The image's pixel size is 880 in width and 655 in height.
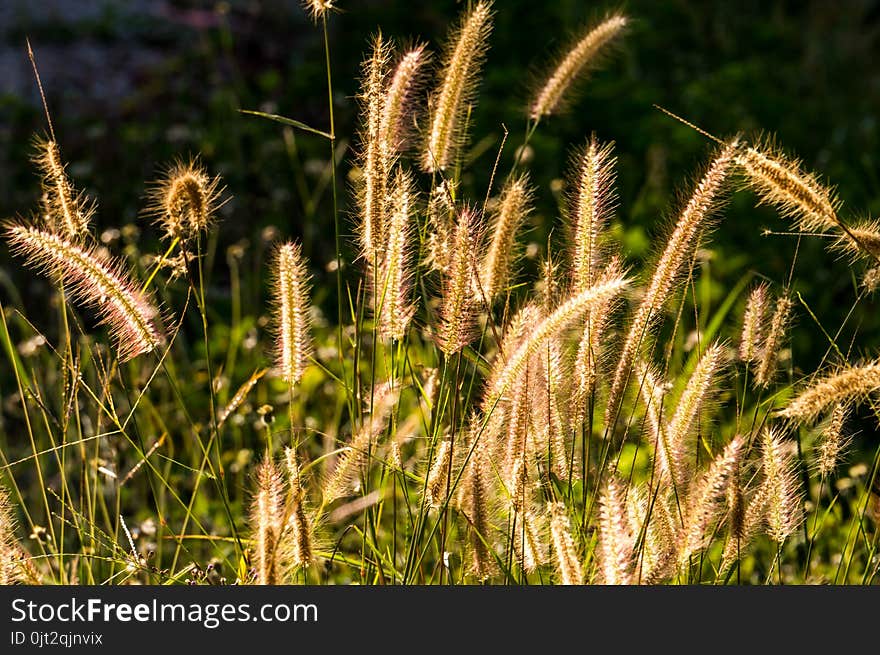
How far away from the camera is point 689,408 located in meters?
1.83

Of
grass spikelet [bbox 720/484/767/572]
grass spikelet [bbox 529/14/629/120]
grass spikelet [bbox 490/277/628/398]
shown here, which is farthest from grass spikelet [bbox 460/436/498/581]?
grass spikelet [bbox 529/14/629/120]

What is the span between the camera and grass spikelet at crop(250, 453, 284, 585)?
1.54m

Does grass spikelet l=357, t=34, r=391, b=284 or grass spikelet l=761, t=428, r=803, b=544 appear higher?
grass spikelet l=357, t=34, r=391, b=284

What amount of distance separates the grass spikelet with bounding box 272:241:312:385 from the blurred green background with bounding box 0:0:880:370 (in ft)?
7.32

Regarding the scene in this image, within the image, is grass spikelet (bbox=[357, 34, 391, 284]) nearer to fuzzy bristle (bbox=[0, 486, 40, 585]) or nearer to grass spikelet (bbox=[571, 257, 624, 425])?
grass spikelet (bbox=[571, 257, 624, 425])

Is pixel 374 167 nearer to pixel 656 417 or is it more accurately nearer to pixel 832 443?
pixel 656 417

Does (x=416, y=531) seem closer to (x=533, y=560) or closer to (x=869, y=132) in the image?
(x=533, y=560)

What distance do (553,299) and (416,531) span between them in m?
0.44

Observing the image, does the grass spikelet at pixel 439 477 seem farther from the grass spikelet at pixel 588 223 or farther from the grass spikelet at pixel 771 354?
the grass spikelet at pixel 771 354

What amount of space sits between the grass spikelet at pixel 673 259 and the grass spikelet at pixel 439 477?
0.26 m

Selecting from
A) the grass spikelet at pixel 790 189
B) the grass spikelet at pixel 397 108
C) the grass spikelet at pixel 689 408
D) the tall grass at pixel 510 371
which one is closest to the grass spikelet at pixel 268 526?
the tall grass at pixel 510 371

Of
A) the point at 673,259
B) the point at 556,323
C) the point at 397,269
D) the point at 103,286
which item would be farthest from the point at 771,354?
the point at 103,286

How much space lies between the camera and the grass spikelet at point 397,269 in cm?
182

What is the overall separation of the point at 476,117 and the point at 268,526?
13.4 ft
